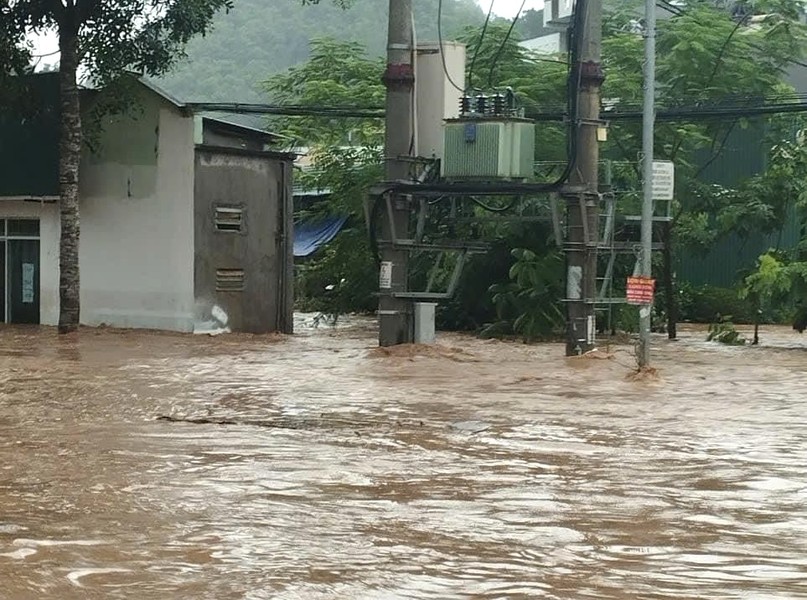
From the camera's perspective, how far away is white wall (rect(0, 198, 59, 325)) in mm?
28578

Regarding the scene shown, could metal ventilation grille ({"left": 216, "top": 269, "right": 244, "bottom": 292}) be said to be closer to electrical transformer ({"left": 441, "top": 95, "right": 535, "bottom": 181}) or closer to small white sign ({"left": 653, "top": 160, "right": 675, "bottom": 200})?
electrical transformer ({"left": 441, "top": 95, "right": 535, "bottom": 181})

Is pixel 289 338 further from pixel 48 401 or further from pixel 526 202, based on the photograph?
pixel 48 401

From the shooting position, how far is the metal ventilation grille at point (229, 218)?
27.4 metres

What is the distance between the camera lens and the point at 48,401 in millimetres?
15711

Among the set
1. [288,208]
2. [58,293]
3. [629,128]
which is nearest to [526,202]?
[629,128]

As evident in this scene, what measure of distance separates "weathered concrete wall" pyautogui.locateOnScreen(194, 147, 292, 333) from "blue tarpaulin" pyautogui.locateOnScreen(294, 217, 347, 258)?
903 centimetres

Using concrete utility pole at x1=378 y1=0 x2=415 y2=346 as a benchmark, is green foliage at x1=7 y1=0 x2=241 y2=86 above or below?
above

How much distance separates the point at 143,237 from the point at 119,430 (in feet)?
48.0

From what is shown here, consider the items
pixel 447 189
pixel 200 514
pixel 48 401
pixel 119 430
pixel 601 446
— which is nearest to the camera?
pixel 200 514

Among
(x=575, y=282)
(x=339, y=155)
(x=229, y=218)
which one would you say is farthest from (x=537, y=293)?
(x=339, y=155)

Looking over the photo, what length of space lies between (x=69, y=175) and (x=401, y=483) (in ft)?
56.3

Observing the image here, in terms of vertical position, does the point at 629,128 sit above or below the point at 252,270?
above

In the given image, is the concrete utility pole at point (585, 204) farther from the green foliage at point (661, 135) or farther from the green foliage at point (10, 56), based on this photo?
the green foliage at point (10, 56)

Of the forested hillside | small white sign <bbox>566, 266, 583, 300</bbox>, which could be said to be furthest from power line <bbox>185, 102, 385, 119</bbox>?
the forested hillside
